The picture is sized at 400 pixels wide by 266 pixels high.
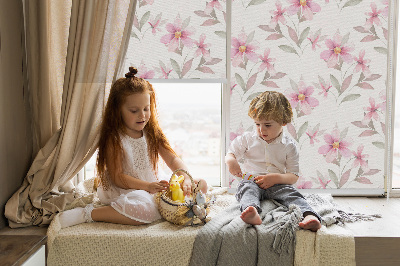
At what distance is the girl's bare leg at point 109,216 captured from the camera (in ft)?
5.95

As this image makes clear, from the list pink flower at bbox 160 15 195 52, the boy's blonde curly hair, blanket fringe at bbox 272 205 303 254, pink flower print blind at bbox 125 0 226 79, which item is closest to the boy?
the boy's blonde curly hair

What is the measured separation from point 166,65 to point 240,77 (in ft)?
1.41

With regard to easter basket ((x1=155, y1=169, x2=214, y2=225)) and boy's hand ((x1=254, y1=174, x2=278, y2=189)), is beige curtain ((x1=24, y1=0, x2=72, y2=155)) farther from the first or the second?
boy's hand ((x1=254, y1=174, x2=278, y2=189))

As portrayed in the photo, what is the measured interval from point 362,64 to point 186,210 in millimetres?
1350

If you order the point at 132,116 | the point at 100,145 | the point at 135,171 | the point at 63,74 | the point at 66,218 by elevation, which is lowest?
the point at 66,218

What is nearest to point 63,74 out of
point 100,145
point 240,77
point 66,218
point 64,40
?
point 64,40

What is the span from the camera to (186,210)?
1800 mm

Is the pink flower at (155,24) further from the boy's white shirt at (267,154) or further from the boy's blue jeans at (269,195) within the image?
the boy's blue jeans at (269,195)

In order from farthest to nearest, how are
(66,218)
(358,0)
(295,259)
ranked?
(358,0), (66,218), (295,259)

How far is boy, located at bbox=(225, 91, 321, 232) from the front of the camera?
2006mm

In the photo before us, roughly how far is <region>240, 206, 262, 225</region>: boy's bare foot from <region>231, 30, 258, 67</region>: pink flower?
0.94 metres

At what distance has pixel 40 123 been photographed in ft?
6.53

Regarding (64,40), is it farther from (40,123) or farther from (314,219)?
(314,219)

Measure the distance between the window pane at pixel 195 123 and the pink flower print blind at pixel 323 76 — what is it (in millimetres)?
164
